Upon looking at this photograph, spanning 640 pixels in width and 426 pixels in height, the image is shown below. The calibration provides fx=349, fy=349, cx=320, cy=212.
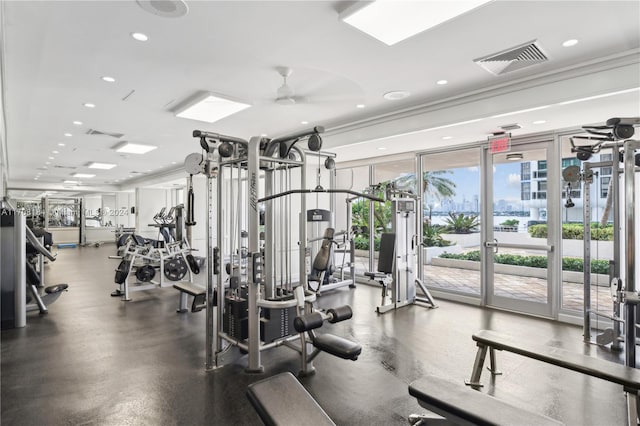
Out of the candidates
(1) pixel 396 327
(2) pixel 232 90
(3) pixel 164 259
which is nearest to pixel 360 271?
(1) pixel 396 327

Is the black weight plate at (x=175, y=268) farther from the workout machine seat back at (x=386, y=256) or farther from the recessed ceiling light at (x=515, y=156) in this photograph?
the recessed ceiling light at (x=515, y=156)

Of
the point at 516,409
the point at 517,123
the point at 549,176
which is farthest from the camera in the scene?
the point at 549,176

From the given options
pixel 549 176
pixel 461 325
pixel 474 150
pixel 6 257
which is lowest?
pixel 461 325

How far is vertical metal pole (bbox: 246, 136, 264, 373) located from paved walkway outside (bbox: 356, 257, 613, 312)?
377 centimetres

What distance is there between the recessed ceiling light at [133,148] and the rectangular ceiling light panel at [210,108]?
2632 mm

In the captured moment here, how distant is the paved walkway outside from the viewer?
4414 mm

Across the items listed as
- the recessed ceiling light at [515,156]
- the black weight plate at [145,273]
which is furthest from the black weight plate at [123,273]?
the recessed ceiling light at [515,156]

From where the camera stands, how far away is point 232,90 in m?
3.81

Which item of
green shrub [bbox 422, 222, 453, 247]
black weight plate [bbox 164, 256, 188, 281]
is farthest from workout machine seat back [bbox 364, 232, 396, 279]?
black weight plate [bbox 164, 256, 188, 281]

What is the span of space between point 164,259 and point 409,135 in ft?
15.1

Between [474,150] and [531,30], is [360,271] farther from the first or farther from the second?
[531,30]

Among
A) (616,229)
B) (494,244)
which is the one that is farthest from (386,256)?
(616,229)

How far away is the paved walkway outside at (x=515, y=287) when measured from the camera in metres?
4.41

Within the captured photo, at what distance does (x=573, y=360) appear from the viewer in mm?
2215
